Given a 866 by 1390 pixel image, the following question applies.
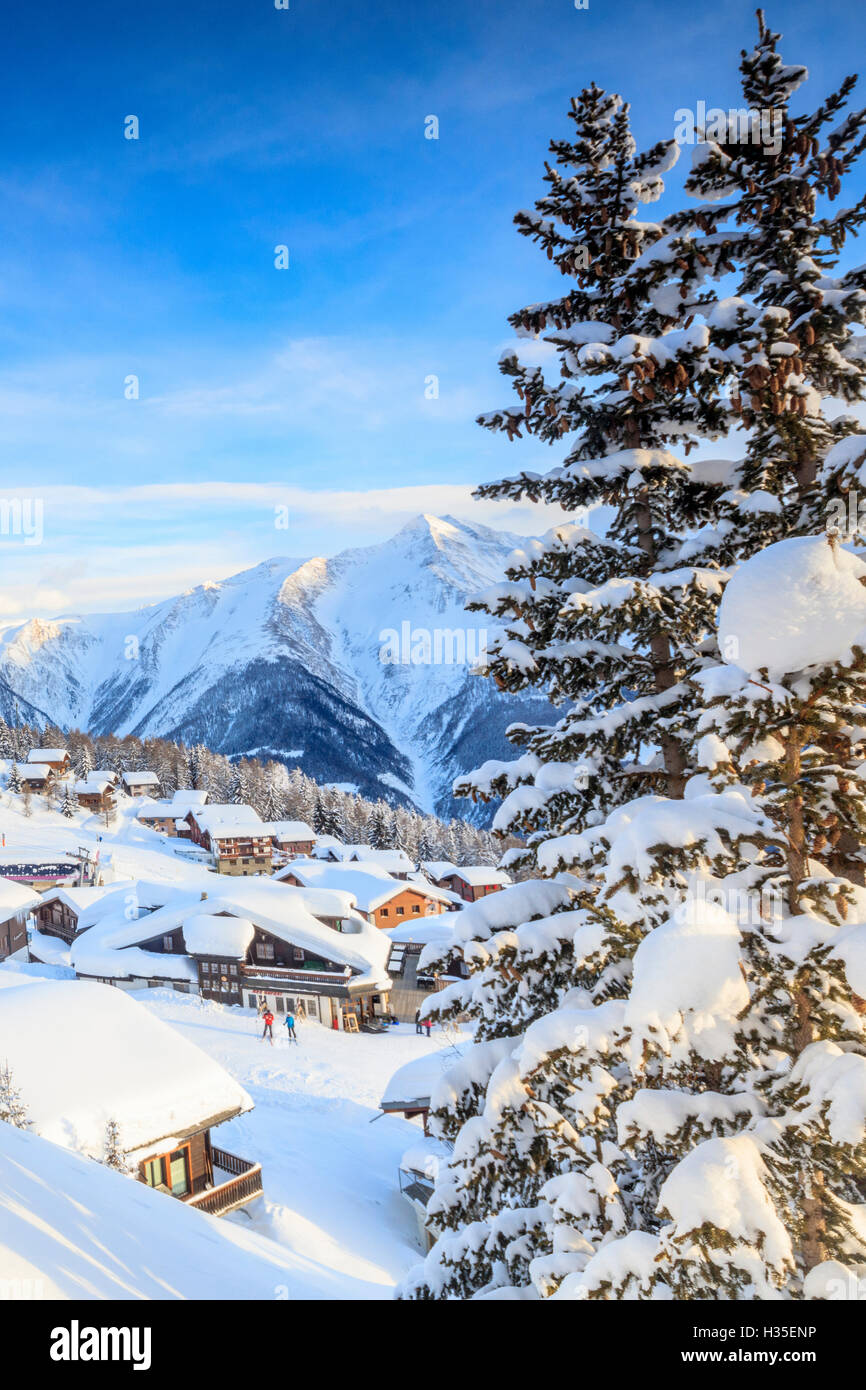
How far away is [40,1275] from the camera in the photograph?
6102mm

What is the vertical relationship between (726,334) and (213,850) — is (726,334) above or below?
above

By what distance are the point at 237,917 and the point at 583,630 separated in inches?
1736

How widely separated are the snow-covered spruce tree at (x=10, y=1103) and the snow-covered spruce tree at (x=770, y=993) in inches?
551

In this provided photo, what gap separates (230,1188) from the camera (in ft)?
57.8

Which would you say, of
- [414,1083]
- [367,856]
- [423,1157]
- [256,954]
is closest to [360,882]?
[256,954]

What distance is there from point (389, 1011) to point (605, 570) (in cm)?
4326

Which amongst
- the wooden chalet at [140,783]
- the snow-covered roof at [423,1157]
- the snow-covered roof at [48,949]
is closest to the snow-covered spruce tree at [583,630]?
the snow-covered roof at [423,1157]

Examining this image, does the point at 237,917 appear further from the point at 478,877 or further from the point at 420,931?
the point at 478,877

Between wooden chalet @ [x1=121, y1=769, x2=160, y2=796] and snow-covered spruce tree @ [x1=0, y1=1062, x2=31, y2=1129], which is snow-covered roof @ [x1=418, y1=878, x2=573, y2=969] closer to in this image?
snow-covered spruce tree @ [x1=0, y1=1062, x2=31, y2=1129]

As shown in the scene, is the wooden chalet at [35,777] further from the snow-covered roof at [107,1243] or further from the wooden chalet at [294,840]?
the snow-covered roof at [107,1243]

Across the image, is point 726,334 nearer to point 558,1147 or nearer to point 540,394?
point 540,394

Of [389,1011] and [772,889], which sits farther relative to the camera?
[389,1011]
